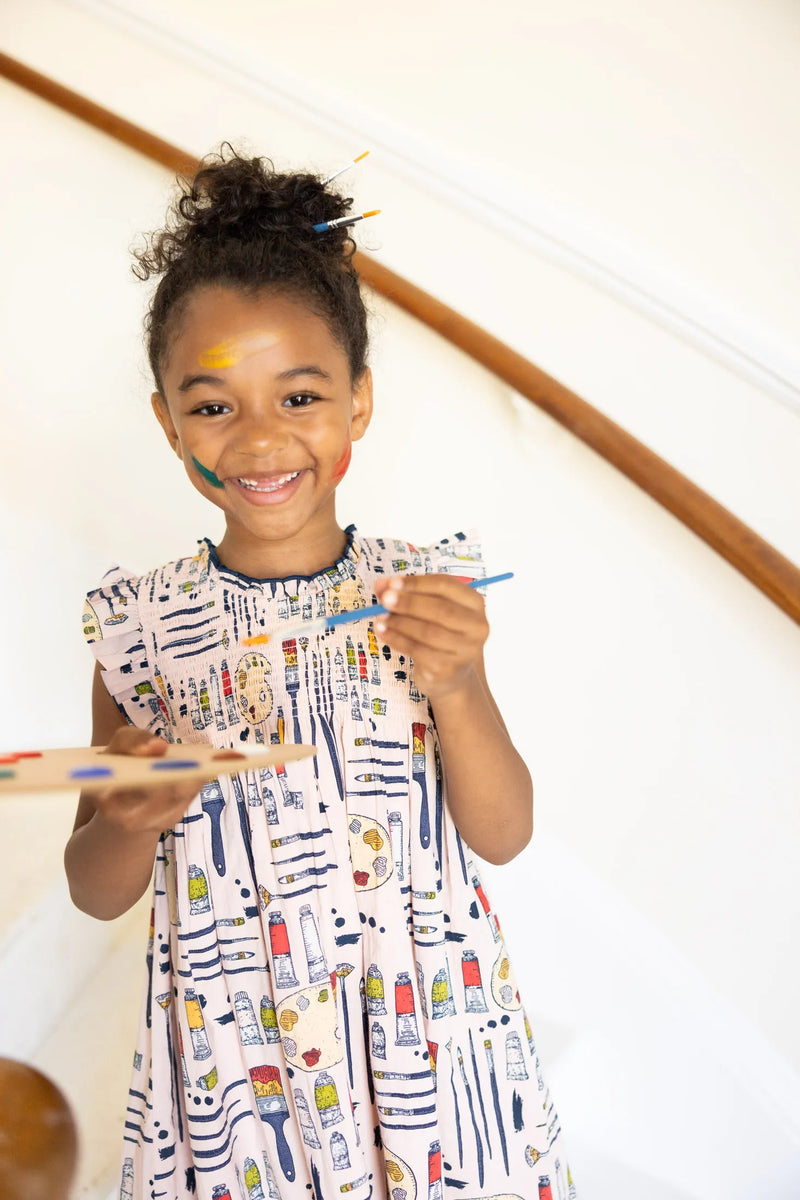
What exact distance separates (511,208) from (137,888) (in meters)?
0.98

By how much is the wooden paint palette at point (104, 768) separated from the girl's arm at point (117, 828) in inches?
2.4

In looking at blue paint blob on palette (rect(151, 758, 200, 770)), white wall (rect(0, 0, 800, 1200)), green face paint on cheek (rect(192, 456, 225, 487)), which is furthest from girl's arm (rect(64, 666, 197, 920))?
white wall (rect(0, 0, 800, 1200))

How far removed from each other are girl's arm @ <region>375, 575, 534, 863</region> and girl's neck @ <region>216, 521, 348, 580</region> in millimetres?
181

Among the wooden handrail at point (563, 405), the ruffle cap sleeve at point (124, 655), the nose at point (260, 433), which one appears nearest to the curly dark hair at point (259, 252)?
the nose at point (260, 433)

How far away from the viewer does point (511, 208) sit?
1.35 metres

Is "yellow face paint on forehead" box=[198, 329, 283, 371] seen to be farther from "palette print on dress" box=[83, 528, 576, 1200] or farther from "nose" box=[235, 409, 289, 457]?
"palette print on dress" box=[83, 528, 576, 1200]

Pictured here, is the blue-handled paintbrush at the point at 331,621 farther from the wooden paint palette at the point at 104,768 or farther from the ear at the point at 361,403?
the ear at the point at 361,403

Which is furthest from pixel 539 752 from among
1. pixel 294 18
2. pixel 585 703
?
pixel 294 18

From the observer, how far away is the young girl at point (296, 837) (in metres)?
0.84

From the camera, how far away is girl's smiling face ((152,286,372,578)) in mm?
873

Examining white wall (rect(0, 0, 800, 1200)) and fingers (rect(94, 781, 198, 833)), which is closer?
fingers (rect(94, 781, 198, 833))

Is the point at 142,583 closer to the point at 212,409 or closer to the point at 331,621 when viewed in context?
the point at 212,409

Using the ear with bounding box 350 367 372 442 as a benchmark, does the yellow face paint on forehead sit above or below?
below

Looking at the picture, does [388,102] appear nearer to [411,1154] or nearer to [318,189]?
[318,189]
